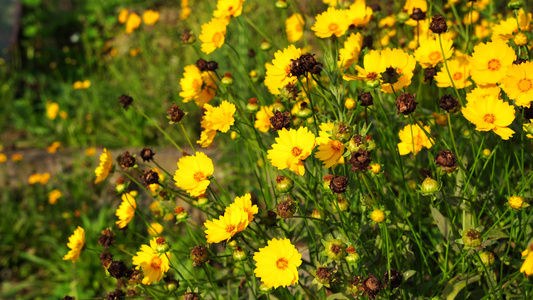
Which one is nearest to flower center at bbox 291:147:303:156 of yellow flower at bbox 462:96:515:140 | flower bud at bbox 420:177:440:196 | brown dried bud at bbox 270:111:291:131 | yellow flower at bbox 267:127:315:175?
yellow flower at bbox 267:127:315:175

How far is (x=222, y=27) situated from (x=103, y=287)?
181cm

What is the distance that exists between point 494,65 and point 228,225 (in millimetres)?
901

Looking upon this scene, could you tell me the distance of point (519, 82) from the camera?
4.32ft

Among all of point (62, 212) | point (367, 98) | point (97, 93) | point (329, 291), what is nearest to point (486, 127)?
point (367, 98)

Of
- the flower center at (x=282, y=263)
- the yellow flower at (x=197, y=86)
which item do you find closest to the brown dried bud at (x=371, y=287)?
the flower center at (x=282, y=263)

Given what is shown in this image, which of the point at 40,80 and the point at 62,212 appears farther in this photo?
the point at 40,80

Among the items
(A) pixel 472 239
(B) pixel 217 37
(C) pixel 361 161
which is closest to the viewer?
(C) pixel 361 161

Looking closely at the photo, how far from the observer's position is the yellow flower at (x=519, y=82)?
1.30 meters

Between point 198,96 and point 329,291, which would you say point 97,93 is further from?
point 329,291

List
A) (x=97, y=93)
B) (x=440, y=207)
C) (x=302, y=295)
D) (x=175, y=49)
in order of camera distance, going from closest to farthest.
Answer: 1. (x=302, y=295)
2. (x=440, y=207)
3. (x=97, y=93)
4. (x=175, y=49)

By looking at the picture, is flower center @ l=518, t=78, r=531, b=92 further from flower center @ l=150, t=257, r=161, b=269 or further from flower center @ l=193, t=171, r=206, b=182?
flower center @ l=150, t=257, r=161, b=269

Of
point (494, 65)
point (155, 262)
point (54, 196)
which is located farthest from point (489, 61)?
point (54, 196)

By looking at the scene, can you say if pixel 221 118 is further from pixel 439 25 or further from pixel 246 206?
pixel 439 25

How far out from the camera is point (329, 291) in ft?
5.61
